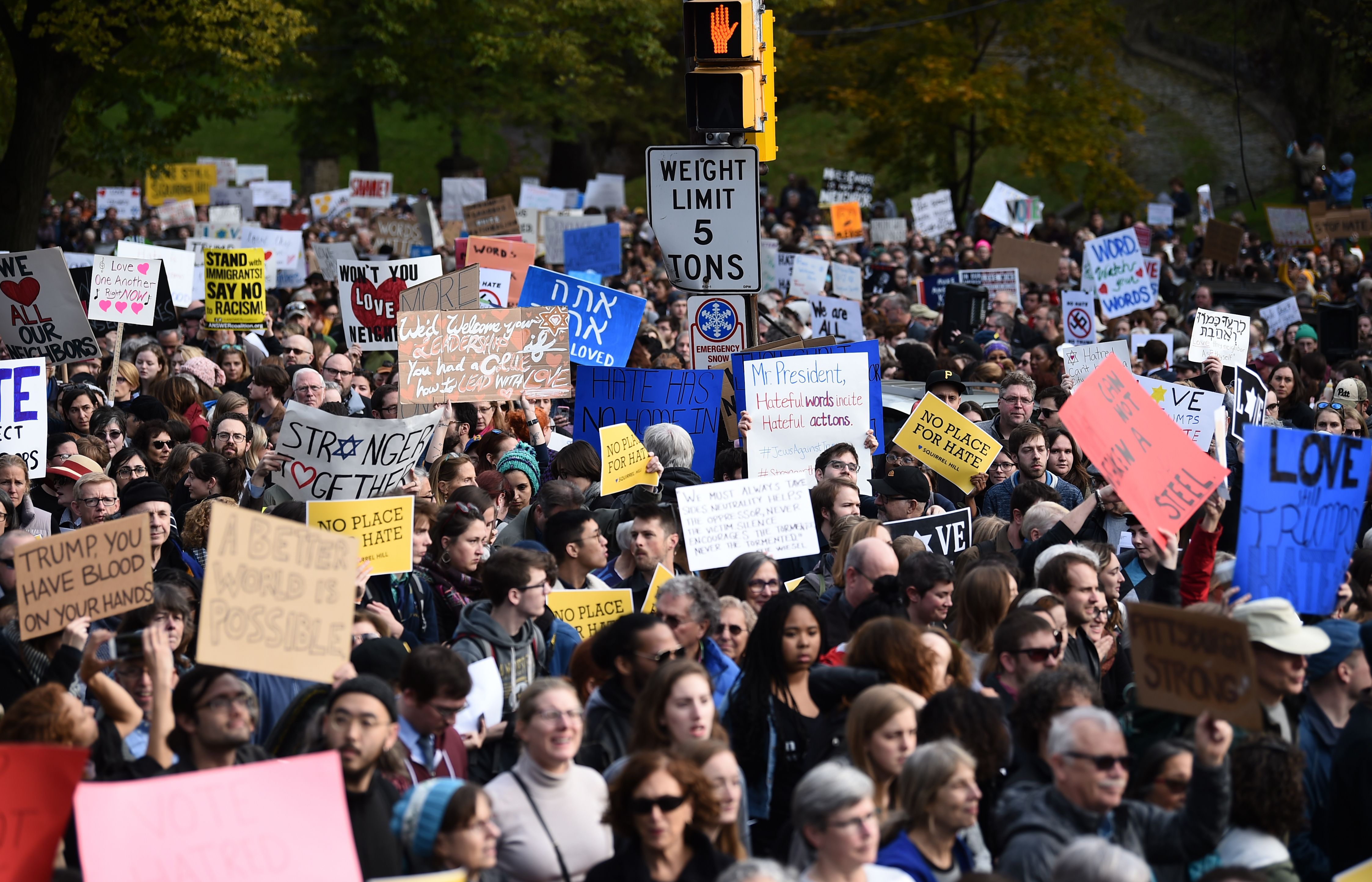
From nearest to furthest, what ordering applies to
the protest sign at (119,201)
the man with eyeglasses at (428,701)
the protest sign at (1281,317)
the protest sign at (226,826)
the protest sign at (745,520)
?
the protest sign at (226,826), the man with eyeglasses at (428,701), the protest sign at (745,520), the protest sign at (1281,317), the protest sign at (119,201)

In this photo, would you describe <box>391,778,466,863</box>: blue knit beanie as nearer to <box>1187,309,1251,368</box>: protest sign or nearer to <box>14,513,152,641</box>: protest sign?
<box>14,513,152,641</box>: protest sign

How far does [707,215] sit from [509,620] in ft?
15.5

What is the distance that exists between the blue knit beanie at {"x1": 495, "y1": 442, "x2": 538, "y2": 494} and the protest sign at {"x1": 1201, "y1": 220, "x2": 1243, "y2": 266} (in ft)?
58.3

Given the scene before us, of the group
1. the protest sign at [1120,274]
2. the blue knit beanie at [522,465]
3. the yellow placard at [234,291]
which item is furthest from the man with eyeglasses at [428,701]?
the protest sign at [1120,274]

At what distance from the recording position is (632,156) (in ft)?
174

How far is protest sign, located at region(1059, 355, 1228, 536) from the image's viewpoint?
739cm

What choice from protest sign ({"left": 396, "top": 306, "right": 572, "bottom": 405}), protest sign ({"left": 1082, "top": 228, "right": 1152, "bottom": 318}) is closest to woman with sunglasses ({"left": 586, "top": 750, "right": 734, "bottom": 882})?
protest sign ({"left": 396, "top": 306, "right": 572, "bottom": 405})

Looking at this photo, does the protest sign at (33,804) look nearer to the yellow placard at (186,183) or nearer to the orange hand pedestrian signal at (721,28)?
the orange hand pedestrian signal at (721,28)

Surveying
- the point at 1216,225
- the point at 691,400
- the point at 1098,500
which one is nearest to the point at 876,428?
the point at 691,400

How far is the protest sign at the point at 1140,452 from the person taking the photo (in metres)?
7.39

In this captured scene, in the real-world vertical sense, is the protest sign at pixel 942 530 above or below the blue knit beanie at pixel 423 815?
above

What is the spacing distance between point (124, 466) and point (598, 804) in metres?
5.37

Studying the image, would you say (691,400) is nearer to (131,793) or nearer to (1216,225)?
(131,793)

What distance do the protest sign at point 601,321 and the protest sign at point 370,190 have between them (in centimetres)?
2497
